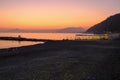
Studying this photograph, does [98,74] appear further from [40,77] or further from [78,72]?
[40,77]

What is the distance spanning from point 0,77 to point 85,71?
16.8 ft

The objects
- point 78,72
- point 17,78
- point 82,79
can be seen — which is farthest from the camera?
point 78,72

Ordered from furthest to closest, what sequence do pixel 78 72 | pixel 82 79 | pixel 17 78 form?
pixel 78 72
pixel 17 78
pixel 82 79

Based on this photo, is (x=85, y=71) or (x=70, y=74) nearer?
(x=70, y=74)

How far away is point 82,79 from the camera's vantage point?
463 inches

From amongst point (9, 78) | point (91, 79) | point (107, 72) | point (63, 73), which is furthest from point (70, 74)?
point (9, 78)

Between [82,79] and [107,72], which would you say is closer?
[82,79]

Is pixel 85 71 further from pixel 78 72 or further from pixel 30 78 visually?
pixel 30 78

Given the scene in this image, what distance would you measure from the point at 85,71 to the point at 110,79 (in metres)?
2.28

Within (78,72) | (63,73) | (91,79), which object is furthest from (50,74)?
(91,79)

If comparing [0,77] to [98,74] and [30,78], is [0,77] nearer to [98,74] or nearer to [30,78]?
[30,78]

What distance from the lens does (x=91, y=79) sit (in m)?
11.8

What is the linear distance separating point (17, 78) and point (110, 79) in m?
5.09

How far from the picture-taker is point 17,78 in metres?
12.6
